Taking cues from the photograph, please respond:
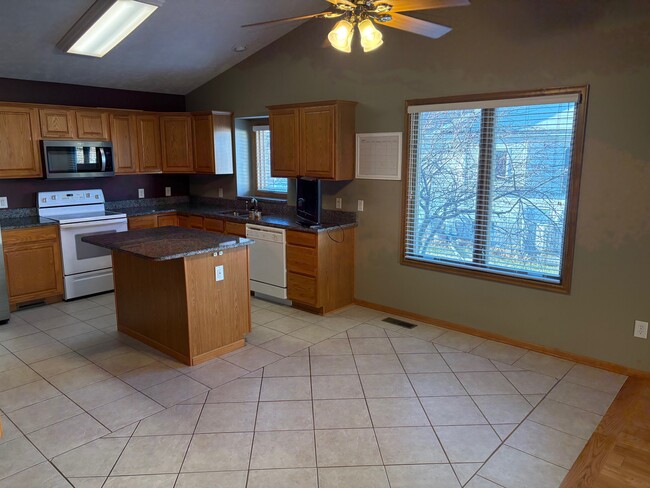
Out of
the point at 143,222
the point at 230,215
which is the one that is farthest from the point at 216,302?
the point at 143,222

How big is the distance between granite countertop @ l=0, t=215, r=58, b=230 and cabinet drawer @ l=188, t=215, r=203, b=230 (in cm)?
152

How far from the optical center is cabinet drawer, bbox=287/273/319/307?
4.74 metres

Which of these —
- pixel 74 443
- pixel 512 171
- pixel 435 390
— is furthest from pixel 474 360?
pixel 74 443

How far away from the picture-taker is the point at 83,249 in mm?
5254

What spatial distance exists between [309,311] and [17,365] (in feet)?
8.32

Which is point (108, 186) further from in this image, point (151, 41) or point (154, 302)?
point (154, 302)

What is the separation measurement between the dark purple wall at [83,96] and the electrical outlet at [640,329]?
591 cm

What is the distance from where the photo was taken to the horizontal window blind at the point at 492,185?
3.66 metres

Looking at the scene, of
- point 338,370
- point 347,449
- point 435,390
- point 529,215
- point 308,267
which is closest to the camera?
point 347,449

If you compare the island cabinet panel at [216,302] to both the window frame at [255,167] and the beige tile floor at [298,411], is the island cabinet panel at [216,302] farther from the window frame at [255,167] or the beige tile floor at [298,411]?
the window frame at [255,167]

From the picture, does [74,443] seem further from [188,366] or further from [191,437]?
[188,366]

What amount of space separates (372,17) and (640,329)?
2.83 meters

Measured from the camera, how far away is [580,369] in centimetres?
358

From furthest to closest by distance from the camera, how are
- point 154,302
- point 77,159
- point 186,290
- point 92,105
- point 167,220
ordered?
1. point 167,220
2. point 92,105
3. point 77,159
4. point 154,302
5. point 186,290
